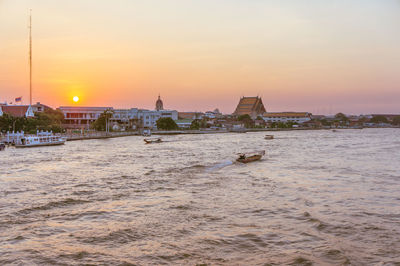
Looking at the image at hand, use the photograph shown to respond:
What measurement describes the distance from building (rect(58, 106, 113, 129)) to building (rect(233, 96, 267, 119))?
8275 centimetres

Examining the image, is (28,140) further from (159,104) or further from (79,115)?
(159,104)

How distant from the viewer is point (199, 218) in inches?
458

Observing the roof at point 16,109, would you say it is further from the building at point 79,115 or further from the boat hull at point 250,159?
the boat hull at point 250,159

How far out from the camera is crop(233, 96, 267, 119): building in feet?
522

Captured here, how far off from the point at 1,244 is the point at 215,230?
592 centimetres

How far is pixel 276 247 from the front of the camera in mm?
9133

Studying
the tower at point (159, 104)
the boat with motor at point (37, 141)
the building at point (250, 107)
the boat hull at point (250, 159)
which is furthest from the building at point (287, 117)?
the boat hull at point (250, 159)

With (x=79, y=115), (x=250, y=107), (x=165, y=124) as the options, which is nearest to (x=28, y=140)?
(x=165, y=124)

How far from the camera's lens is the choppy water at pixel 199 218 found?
28.5 feet

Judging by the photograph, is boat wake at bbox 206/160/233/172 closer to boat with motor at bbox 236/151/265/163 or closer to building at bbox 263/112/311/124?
boat with motor at bbox 236/151/265/163

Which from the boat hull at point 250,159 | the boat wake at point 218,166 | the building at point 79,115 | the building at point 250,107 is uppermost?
the building at point 250,107

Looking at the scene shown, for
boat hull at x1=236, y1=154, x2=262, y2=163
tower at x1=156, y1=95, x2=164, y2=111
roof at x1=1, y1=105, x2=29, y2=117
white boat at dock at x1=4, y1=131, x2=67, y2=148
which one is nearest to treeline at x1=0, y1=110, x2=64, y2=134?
white boat at dock at x1=4, y1=131, x2=67, y2=148

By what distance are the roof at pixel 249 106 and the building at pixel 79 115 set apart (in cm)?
8279

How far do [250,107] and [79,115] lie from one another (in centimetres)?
8806
